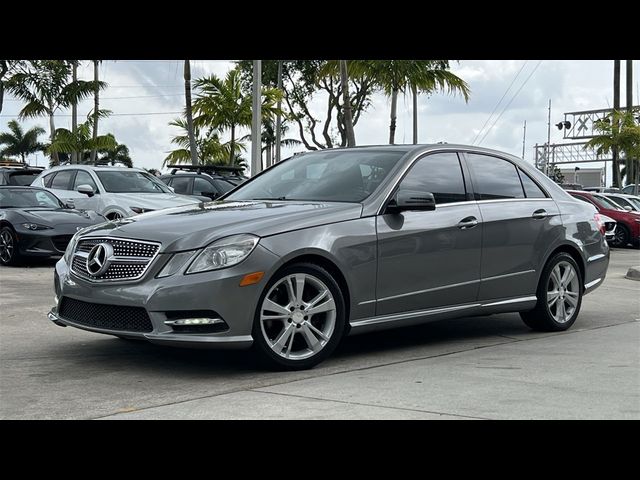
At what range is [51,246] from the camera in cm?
1483

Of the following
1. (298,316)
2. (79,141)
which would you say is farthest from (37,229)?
(79,141)

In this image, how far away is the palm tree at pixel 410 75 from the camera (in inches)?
848

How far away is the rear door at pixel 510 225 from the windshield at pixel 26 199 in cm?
1001

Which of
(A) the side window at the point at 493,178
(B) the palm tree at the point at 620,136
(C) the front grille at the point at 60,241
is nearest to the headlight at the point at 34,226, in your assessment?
(C) the front grille at the point at 60,241

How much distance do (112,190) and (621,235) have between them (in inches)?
537

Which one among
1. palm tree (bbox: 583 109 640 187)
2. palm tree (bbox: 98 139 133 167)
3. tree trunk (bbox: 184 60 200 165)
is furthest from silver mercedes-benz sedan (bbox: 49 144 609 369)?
palm tree (bbox: 98 139 133 167)

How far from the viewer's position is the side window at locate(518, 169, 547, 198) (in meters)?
8.54

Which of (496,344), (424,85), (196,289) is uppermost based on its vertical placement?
(424,85)

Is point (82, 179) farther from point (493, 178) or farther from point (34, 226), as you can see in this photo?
point (493, 178)

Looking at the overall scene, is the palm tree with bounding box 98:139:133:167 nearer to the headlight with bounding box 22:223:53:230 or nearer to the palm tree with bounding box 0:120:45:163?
the palm tree with bounding box 0:120:45:163

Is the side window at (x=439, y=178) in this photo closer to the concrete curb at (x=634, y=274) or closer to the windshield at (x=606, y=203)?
the concrete curb at (x=634, y=274)
